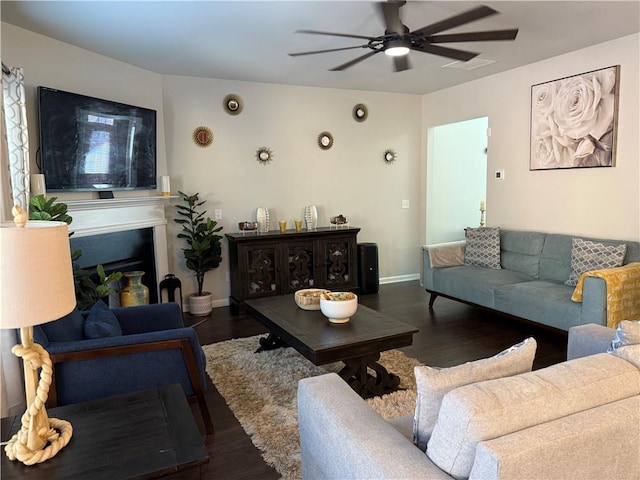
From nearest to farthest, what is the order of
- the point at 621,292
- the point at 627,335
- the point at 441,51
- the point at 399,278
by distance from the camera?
1. the point at 627,335
2. the point at 441,51
3. the point at 621,292
4. the point at 399,278

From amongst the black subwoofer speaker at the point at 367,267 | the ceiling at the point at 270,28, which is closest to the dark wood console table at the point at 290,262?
the black subwoofer speaker at the point at 367,267

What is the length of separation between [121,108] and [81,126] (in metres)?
0.54

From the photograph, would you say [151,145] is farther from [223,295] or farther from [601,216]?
[601,216]

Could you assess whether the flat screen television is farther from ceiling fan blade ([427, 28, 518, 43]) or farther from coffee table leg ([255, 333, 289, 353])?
ceiling fan blade ([427, 28, 518, 43])

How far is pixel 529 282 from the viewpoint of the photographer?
4.25m

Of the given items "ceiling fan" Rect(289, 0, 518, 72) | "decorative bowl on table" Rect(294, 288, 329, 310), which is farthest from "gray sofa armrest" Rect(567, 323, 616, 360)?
"ceiling fan" Rect(289, 0, 518, 72)

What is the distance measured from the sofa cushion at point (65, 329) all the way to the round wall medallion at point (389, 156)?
15.2ft

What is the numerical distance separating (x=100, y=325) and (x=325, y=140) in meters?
4.02

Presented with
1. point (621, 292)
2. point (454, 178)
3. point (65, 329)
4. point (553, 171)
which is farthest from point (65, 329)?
point (454, 178)

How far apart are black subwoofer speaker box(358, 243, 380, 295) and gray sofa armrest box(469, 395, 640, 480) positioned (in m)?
4.42

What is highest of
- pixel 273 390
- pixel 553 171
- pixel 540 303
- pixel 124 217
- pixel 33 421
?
pixel 553 171

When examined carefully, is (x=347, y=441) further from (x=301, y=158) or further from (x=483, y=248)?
(x=301, y=158)

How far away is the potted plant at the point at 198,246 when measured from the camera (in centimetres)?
484

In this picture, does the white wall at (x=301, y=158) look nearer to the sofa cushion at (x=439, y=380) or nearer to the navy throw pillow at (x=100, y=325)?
the navy throw pillow at (x=100, y=325)
